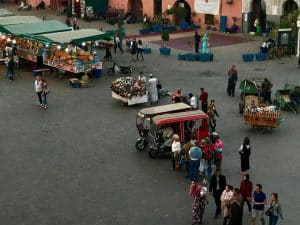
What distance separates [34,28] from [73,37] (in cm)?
438

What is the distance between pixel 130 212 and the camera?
1530cm

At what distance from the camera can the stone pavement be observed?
50.4ft

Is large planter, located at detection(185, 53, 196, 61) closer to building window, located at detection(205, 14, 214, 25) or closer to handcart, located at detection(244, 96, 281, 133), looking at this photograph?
building window, located at detection(205, 14, 214, 25)

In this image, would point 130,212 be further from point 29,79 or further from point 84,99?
point 29,79

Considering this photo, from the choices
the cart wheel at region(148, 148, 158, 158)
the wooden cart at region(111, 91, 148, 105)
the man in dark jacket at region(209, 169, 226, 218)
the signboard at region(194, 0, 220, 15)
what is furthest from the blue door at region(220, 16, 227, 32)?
the man in dark jacket at region(209, 169, 226, 218)

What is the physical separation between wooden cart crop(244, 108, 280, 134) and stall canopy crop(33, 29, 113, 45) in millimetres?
12399

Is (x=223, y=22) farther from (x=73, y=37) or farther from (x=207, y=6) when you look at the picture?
(x=73, y=37)

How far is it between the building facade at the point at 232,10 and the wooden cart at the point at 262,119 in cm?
2048

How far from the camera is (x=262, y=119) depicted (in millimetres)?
21078

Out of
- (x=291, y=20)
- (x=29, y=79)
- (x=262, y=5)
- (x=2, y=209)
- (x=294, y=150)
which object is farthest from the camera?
(x=262, y=5)

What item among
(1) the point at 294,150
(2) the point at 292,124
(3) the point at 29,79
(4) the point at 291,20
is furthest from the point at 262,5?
(1) the point at 294,150

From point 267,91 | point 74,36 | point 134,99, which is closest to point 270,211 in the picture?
point 267,91

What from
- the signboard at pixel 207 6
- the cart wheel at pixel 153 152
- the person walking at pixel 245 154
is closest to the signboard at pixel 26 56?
the cart wheel at pixel 153 152

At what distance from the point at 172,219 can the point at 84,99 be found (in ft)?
41.5
